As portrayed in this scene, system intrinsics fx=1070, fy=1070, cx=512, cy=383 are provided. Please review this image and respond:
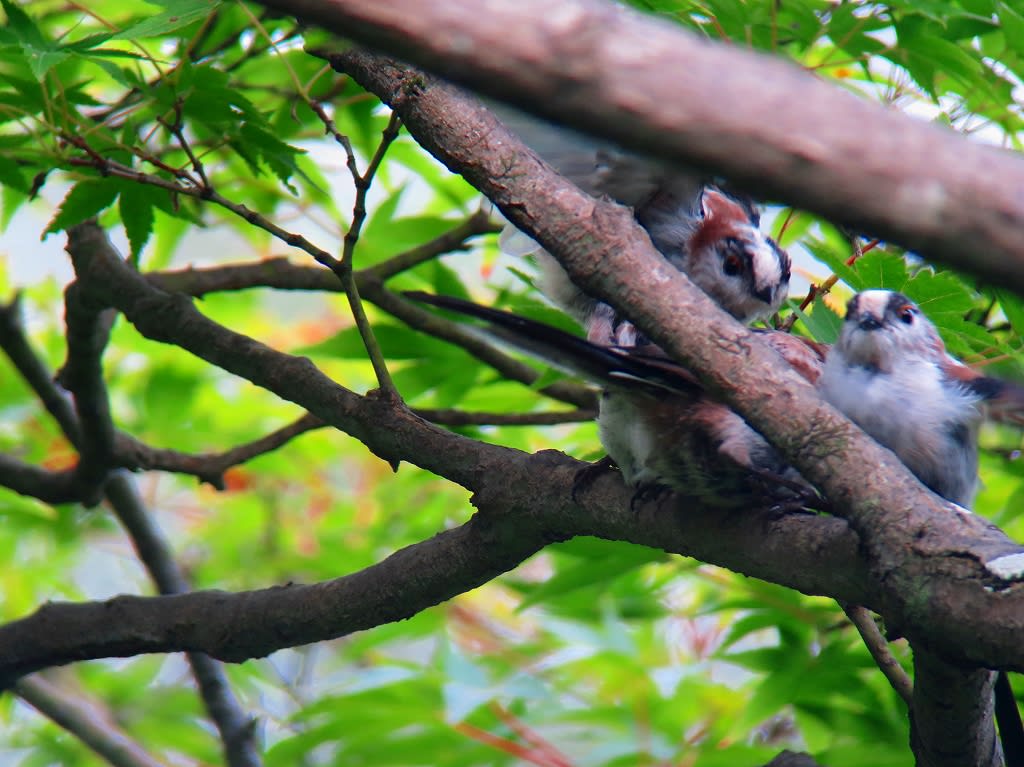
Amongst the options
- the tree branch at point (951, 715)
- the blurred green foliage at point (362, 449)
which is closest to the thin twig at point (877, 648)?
the tree branch at point (951, 715)

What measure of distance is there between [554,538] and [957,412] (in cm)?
67

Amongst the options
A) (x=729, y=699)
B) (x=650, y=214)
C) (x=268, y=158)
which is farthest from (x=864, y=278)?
(x=729, y=699)

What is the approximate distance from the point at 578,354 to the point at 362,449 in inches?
104

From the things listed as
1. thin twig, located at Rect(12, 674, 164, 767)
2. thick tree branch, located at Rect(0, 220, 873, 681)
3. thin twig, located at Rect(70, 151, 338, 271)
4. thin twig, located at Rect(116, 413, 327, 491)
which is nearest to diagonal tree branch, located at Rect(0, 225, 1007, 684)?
thick tree branch, located at Rect(0, 220, 873, 681)

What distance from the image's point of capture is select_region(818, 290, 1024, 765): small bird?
5.44ft

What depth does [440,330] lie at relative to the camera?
2576 mm

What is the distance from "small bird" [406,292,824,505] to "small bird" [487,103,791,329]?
47 centimetres

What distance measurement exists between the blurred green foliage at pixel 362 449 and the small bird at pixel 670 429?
0.30 m

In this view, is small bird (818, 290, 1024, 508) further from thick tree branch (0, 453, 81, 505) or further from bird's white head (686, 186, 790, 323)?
thick tree branch (0, 453, 81, 505)

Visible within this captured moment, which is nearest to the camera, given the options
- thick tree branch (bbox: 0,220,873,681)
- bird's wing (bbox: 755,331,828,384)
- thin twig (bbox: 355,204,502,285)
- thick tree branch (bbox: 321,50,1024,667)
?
thick tree branch (bbox: 321,50,1024,667)

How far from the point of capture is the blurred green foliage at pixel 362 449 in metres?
2.03

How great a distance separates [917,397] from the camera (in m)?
1.70

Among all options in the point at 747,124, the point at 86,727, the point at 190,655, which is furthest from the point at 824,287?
the point at 86,727

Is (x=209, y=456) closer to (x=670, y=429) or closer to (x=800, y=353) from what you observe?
(x=670, y=429)
